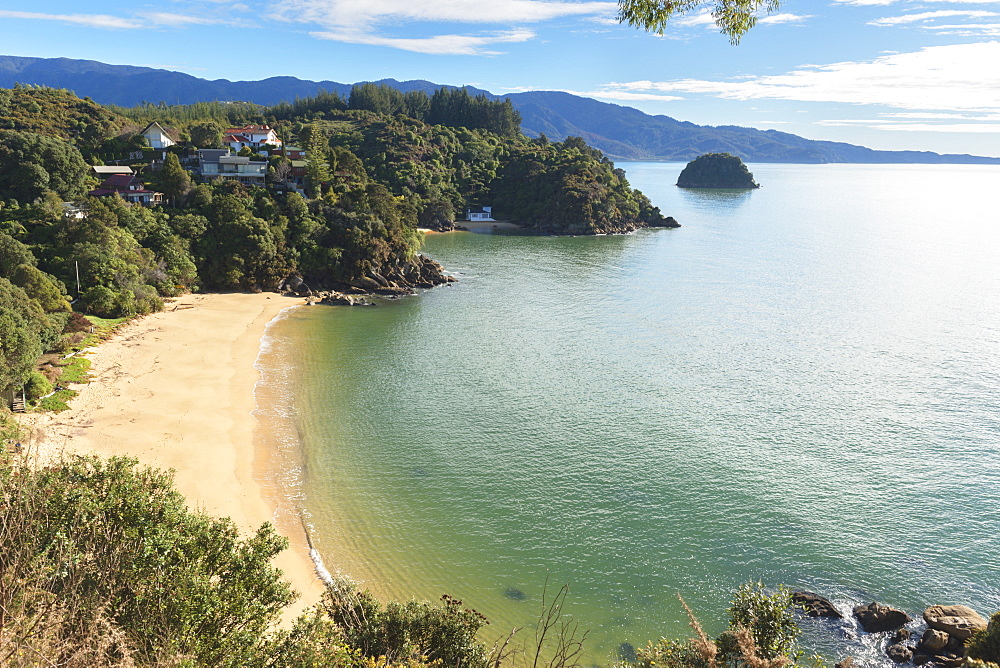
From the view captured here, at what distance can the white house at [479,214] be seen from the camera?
11694 centimetres

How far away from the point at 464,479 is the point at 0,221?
157ft

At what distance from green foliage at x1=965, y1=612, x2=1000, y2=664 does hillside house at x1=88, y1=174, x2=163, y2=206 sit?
225 feet

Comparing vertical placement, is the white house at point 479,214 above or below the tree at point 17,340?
above

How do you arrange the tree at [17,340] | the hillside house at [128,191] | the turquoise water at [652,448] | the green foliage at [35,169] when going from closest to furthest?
the turquoise water at [652,448] → the tree at [17,340] → the green foliage at [35,169] → the hillside house at [128,191]

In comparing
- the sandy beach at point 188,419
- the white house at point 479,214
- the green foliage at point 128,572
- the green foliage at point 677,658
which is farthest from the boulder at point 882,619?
the white house at point 479,214

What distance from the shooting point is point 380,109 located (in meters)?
149

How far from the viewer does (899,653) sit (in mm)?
18438

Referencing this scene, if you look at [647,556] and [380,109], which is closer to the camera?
[647,556]

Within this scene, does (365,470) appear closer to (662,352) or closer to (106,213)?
(662,352)

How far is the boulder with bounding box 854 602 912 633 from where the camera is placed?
64.0 feet

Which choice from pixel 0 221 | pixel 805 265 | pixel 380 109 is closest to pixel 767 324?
pixel 805 265

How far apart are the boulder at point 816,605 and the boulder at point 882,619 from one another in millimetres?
700

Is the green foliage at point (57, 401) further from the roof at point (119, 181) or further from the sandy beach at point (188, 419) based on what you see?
the roof at point (119, 181)

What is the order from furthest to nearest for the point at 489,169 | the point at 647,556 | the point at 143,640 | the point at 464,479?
the point at 489,169 < the point at 464,479 < the point at 647,556 < the point at 143,640
